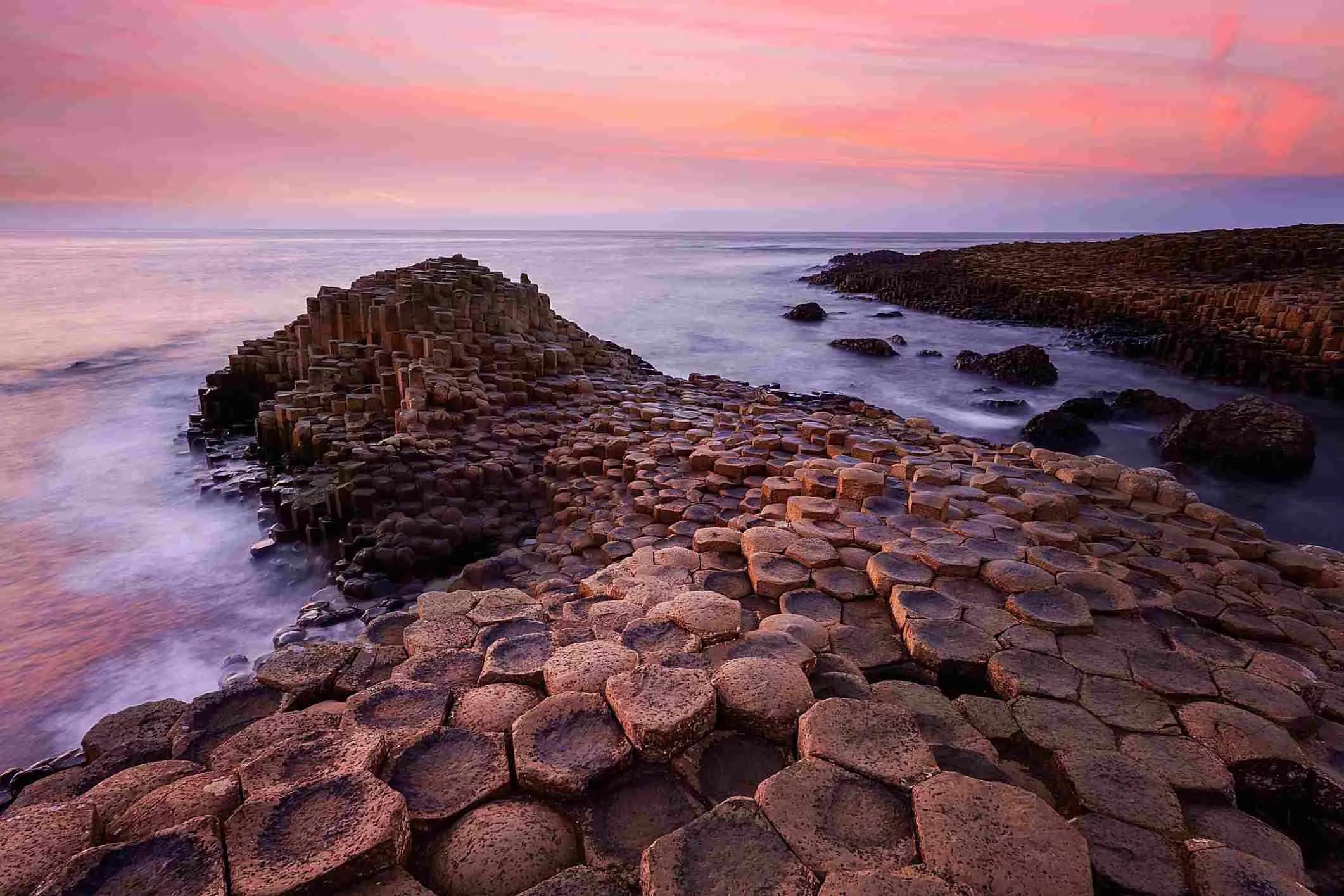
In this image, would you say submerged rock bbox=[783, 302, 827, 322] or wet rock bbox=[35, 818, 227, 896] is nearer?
wet rock bbox=[35, 818, 227, 896]

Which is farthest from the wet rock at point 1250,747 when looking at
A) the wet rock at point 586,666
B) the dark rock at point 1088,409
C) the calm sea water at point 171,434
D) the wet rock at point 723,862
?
the dark rock at point 1088,409

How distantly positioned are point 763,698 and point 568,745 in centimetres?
73

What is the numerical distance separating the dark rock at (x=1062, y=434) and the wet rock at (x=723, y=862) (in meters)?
10.2

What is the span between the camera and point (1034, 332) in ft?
72.6

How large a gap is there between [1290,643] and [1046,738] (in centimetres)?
197

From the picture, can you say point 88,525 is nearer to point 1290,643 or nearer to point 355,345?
point 355,345

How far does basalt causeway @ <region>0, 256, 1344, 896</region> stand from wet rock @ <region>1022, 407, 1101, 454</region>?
5329 millimetres

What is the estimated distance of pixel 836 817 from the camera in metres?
1.94

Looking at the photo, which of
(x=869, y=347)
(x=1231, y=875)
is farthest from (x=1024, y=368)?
(x=1231, y=875)

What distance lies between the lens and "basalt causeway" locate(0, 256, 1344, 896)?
1.82 metres

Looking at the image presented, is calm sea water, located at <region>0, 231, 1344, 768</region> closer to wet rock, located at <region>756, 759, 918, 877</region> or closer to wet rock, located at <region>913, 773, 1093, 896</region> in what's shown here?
wet rock, located at <region>756, 759, 918, 877</region>

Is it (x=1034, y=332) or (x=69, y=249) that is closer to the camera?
(x=1034, y=332)

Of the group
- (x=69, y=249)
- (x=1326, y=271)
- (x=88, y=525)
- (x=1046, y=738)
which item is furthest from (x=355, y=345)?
(x=69, y=249)

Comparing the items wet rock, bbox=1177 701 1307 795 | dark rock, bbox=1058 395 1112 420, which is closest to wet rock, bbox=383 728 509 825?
wet rock, bbox=1177 701 1307 795
